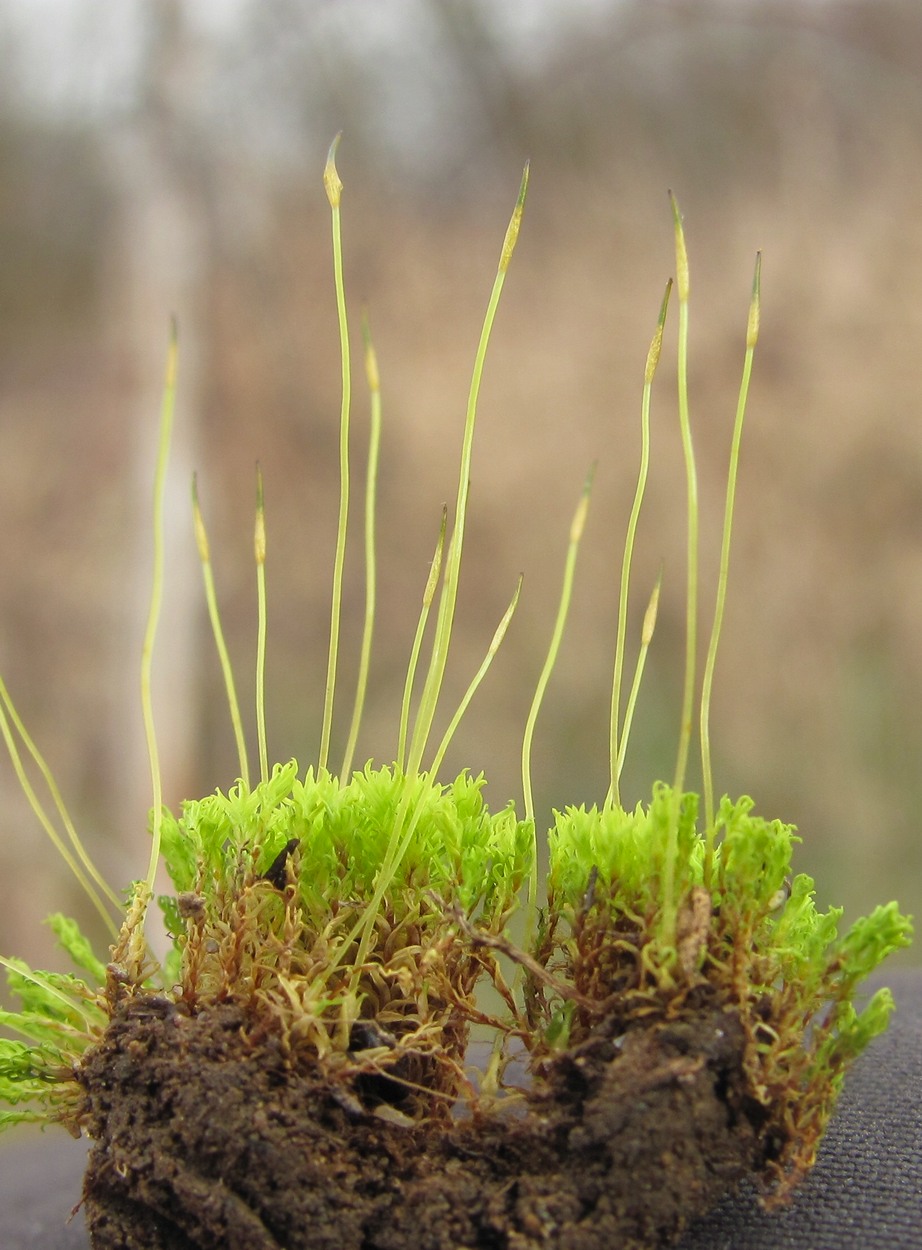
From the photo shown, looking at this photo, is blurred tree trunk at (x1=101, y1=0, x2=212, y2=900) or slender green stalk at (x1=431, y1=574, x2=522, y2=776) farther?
blurred tree trunk at (x1=101, y1=0, x2=212, y2=900)

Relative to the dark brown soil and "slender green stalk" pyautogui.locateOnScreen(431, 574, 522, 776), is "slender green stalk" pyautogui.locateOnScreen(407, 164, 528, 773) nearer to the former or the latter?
"slender green stalk" pyautogui.locateOnScreen(431, 574, 522, 776)

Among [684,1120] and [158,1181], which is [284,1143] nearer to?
→ [158,1181]

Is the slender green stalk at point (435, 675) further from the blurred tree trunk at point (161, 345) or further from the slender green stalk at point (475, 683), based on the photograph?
the blurred tree trunk at point (161, 345)

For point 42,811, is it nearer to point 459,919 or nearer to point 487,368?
point 459,919

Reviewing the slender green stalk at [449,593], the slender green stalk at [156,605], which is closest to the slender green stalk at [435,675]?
the slender green stalk at [449,593]

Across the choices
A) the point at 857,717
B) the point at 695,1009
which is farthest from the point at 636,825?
the point at 857,717

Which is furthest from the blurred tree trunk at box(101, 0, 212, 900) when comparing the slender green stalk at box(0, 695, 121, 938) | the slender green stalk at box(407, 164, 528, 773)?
the slender green stalk at box(407, 164, 528, 773)

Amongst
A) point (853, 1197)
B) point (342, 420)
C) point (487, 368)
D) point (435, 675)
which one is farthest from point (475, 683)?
point (487, 368)
